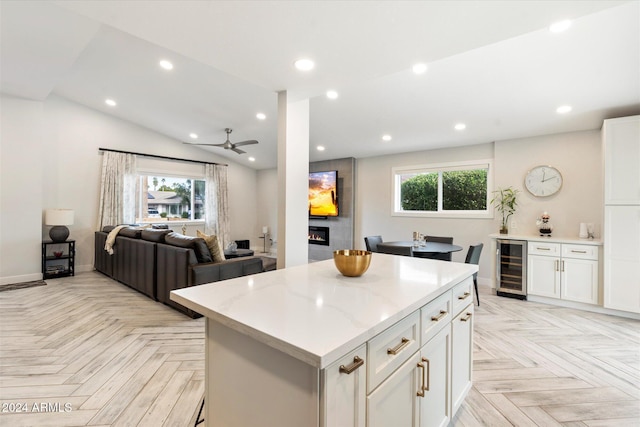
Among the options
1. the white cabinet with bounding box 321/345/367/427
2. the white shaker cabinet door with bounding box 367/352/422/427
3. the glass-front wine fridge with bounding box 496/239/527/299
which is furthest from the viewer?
the glass-front wine fridge with bounding box 496/239/527/299

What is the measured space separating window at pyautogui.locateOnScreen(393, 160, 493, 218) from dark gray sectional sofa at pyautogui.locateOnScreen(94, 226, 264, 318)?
11.0ft

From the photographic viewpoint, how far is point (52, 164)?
17.3 ft

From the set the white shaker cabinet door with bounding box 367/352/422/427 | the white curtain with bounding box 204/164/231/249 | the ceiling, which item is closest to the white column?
the ceiling

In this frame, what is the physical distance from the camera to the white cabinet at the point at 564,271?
3588mm

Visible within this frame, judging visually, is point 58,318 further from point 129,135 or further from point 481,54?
point 481,54

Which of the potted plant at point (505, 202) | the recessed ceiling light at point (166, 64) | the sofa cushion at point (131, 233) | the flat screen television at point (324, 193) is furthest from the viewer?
the flat screen television at point (324, 193)

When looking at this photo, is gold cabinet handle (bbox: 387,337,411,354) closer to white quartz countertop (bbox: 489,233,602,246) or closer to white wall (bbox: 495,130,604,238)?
white quartz countertop (bbox: 489,233,602,246)

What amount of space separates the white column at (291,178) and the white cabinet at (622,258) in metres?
3.53

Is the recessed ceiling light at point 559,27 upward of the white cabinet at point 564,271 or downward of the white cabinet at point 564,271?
upward

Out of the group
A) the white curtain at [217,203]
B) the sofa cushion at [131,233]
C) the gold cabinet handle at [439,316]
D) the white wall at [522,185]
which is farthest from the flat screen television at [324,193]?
the gold cabinet handle at [439,316]

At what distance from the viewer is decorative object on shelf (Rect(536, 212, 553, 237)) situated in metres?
4.16

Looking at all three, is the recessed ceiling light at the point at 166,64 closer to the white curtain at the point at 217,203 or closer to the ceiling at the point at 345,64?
the ceiling at the point at 345,64

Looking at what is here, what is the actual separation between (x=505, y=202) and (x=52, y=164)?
7688mm

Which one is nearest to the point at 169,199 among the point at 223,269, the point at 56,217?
the point at 56,217
